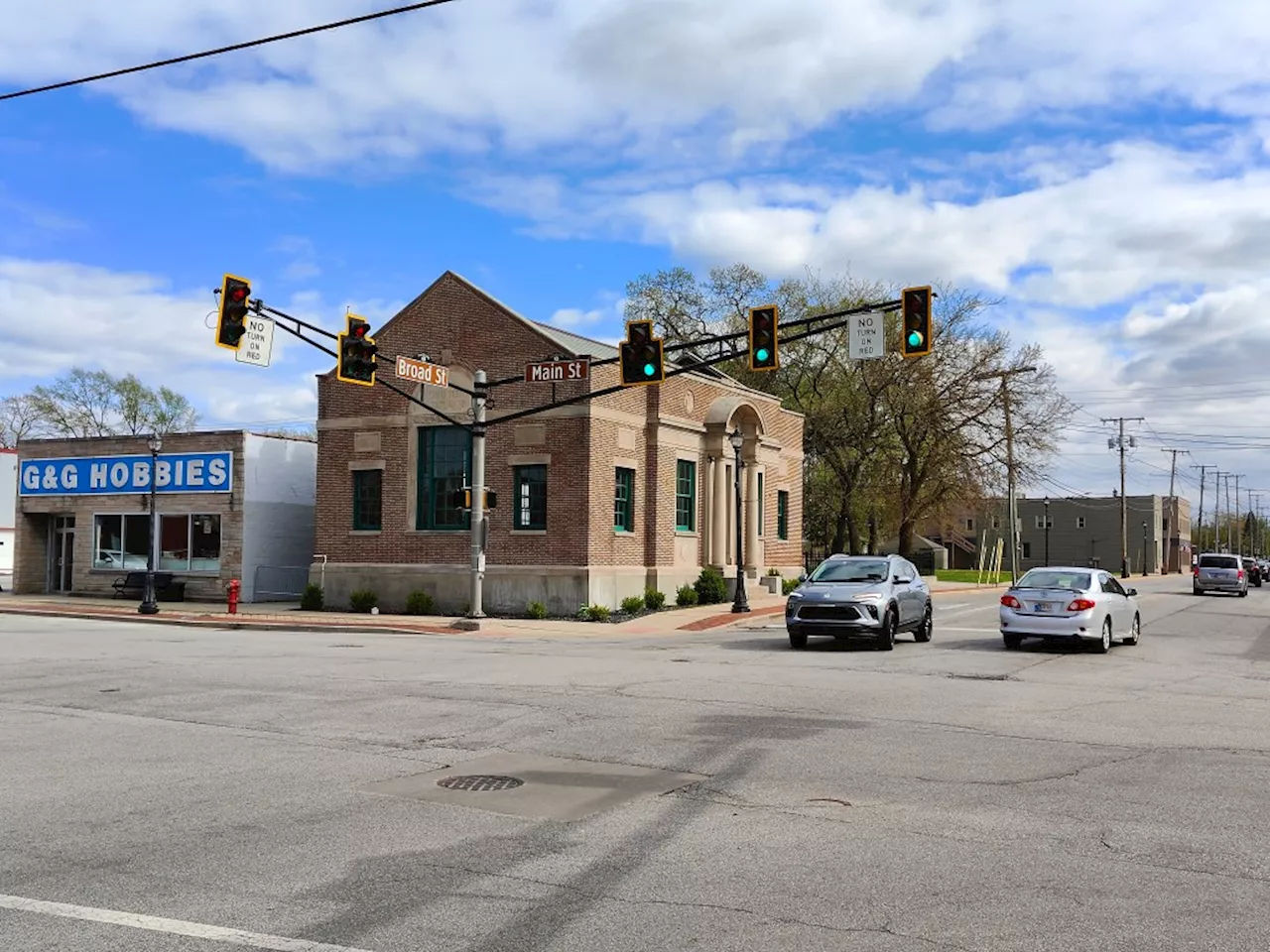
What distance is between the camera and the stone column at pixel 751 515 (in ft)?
122

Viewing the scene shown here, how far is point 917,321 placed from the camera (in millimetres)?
20141

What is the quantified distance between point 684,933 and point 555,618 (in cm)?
2436

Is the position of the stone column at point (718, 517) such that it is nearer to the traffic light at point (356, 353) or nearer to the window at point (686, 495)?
the window at point (686, 495)

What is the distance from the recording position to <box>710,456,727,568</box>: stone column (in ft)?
116

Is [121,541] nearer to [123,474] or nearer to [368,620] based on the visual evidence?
[123,474]

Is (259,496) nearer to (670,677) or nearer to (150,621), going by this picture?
(150,621)

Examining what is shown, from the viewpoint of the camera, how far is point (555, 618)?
2953 centimetres

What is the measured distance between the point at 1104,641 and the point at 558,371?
1207 cm

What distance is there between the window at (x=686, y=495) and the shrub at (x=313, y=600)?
1017cm

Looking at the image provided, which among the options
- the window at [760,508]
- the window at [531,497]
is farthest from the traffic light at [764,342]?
the window at [760,508]

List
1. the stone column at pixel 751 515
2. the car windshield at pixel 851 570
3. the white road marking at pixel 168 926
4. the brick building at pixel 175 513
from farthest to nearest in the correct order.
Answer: the stone column at pixel 751 515, the brick building at pixel 175 513, the car windshield at pixel 851 570, the white road marking at pixel 168 926

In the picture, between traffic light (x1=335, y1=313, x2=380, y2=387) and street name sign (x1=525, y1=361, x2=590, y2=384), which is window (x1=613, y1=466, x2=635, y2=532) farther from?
traffic light (x1=335, y1=313, x2=380, y2=387)

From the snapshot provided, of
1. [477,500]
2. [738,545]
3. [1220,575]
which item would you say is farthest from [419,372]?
[1220,575]

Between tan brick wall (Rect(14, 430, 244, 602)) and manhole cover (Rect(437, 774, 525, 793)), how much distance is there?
90.5ft
